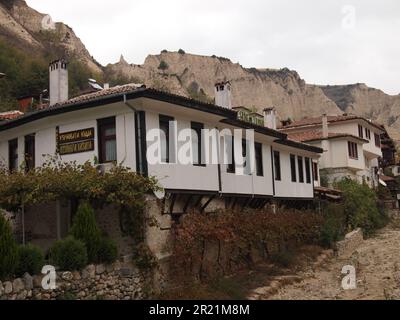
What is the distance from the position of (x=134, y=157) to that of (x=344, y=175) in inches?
992

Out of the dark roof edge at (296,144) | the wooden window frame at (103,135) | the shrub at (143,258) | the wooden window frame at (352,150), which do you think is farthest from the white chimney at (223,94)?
the wooden window frame at (352,150)

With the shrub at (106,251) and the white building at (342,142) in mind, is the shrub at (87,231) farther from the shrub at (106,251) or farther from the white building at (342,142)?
the white building at (342,142)

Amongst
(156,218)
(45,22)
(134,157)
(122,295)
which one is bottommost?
(122,295)

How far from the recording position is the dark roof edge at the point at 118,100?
1594cm

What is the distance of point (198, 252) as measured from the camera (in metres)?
17.8

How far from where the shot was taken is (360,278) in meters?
21.4

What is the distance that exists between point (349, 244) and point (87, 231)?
17865mm

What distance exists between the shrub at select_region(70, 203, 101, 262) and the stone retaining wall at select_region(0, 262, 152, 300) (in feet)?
1.40

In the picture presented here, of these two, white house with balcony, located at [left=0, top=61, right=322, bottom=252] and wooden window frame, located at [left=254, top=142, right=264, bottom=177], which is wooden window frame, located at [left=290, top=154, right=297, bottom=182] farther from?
white house with balcony, located at [left=0, top=61, right=322, bottom=252]

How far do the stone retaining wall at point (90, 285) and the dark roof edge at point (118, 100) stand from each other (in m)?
4.78

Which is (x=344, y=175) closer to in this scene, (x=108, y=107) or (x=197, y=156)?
(x=197, y=156)

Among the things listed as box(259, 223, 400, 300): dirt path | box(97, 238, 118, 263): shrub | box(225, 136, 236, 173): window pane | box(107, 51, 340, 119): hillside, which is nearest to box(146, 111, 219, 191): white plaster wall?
box(225, 136, 236, 173): window pane

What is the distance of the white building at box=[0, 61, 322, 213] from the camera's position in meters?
16.4
